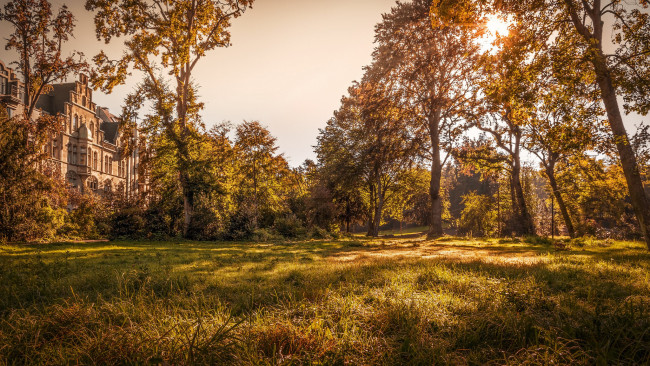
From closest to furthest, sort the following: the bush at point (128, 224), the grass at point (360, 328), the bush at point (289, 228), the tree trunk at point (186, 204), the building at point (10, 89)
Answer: the grass at point (360, 328), the bush at point (128, 224), the tree trunk at point (186, 204), the bush at point (289, 228), the building at point (10, 89)

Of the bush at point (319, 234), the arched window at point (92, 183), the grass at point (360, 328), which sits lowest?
the bush at point (319, 234)

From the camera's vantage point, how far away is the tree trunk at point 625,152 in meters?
10.4

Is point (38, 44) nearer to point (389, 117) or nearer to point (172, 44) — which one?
point (172, 44)

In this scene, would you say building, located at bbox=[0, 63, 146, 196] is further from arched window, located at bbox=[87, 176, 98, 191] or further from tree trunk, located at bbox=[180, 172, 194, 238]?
tree trunk, located at bbox=[180, 172, 194, 238]

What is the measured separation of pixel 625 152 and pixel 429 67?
11.3 m

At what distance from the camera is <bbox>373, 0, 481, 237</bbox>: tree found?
1902 cm

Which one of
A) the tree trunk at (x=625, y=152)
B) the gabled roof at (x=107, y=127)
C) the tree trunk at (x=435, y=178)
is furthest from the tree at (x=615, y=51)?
the gabled roof at (x=107, y=127)

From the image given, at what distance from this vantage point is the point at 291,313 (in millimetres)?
3592

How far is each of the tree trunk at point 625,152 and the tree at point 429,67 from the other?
7.89m

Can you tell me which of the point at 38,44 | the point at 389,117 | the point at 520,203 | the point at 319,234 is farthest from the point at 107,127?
the point at 520,203

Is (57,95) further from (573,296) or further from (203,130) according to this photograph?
(573,296)

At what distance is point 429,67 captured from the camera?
19.4 metres

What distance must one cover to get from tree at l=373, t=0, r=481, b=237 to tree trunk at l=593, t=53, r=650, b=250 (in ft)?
25.9

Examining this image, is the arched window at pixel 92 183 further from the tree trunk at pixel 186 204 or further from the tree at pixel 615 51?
the tree at pixel 615 51
